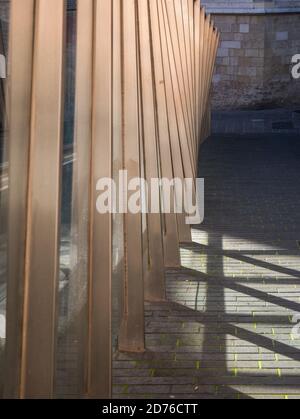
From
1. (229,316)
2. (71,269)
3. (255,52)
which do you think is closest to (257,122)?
(255,52)

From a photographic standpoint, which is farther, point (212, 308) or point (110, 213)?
point (212, 308)

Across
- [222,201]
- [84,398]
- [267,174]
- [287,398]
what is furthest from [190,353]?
[267,174]

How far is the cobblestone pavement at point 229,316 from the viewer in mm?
3939

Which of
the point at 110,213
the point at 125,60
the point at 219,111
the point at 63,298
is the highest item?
the point at 125,60

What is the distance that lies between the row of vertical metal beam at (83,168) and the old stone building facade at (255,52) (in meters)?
21.7

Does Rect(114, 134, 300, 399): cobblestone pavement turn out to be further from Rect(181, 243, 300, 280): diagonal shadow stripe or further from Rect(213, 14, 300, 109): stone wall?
Rect(213, 14, 300, 109): stone wall

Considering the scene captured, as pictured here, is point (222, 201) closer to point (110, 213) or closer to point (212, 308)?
point (212, 308)

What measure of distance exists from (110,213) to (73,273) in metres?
0.31

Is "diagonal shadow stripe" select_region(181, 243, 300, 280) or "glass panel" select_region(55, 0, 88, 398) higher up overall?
"glass panel" select_region(55, 0, 88, 398)

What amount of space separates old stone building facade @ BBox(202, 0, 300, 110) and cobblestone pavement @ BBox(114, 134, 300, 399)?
1753 centimetres

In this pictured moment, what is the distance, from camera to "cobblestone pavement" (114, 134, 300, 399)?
155 inches

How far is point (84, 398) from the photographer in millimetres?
3418
